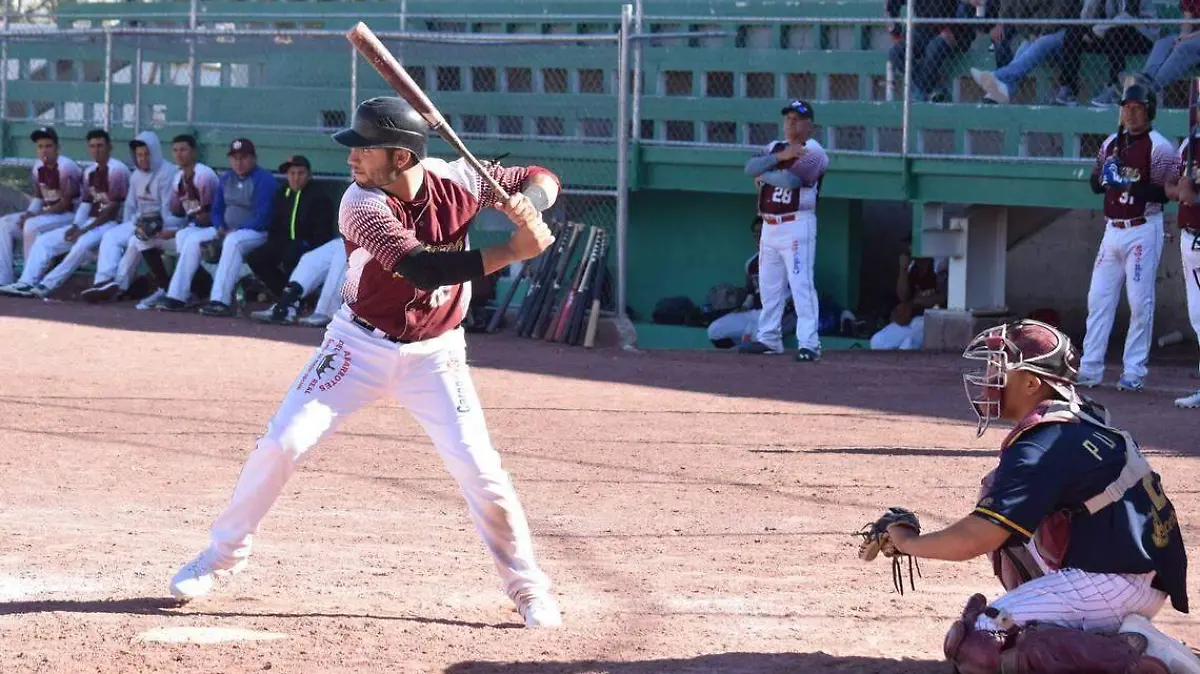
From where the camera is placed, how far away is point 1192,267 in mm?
11148

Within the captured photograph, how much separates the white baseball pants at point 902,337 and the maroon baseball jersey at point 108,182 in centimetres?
801

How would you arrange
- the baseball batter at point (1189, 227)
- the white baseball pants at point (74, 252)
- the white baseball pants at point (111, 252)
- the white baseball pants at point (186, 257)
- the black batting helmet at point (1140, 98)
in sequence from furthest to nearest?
the white baseball pants at point (74, 252)
the white baseball pants at point (111, 252)
the white baseball pants at point (186, 257)
the black batting helmet at point (1140, 98)
the baseball batter at point (1189, 227)

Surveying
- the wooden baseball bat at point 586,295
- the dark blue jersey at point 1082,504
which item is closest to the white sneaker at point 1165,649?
the dark blue jersey at point 1082,504

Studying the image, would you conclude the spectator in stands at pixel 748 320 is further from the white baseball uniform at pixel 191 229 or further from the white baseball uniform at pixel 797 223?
the white baseball uniform at pixel 191 229

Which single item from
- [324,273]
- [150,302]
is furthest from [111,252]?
[324,273]

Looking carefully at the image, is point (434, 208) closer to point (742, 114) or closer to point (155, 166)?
point (742, 114)

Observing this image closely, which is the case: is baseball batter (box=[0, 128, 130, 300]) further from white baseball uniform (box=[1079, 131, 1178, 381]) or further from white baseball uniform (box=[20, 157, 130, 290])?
white baseball uniform (box=[1079, 131, 1178, 381])

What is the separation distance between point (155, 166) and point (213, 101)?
2144mm

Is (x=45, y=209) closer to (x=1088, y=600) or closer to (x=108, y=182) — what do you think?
(x=108, y=182)

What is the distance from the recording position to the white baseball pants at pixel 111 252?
665 inches

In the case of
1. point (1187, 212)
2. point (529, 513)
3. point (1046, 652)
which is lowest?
point (529, 513)

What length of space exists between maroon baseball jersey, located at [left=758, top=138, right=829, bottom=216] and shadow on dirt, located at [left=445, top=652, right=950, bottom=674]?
848cm

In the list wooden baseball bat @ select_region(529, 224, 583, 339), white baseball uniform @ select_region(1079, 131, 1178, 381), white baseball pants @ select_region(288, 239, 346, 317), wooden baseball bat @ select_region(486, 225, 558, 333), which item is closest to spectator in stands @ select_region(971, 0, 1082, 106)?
white baseball uniform @ select_region(1079, 131, 1178, 381)

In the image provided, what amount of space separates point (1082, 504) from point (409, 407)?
218cm
